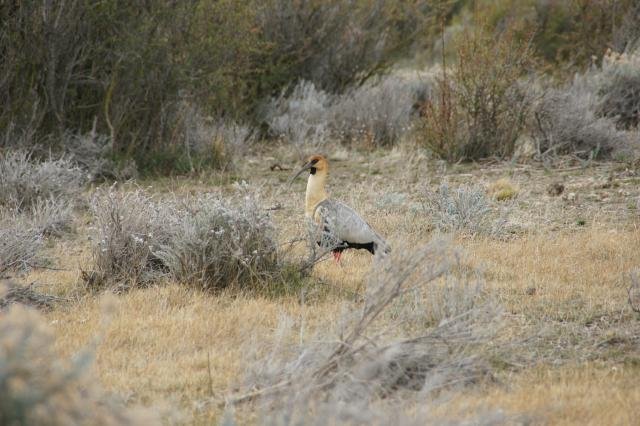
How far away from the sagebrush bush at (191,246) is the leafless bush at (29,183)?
2295 millimetres

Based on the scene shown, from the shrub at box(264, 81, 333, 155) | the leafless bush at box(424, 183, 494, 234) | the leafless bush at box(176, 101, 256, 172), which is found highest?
the leafless bush at box(424, 183, 494, 234)

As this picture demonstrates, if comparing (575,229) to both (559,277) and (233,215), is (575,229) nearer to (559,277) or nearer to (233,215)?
(559,277)

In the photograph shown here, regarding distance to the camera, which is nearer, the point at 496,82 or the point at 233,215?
the point at 233,215

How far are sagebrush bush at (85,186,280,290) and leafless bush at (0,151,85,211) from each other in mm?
2295

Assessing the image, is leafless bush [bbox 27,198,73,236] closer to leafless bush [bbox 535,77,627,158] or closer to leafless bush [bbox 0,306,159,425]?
leafless bush [bbox 0,306,159,425]

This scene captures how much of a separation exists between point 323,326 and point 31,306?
1687 millimetres

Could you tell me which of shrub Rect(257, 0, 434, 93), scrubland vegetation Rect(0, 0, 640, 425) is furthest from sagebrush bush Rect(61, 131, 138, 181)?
shrub Rect(257, 0, 434, 93)

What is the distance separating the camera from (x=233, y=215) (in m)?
5.54

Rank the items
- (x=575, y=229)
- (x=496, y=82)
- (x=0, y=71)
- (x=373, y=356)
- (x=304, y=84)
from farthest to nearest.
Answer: (x=304, y=84), (x=496, y=82), (x=0, y=71), (x=575, y=229), (x=373, y=356)

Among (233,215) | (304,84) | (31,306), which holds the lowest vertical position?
(304,84)

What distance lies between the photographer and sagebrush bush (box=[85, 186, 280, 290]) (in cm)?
549

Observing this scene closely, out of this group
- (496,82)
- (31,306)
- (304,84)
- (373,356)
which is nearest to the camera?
(373,356)

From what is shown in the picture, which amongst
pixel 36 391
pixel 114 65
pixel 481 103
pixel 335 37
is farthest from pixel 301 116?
pixel 36 391

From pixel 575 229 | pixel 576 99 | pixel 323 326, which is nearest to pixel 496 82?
pixel 576 99
